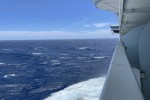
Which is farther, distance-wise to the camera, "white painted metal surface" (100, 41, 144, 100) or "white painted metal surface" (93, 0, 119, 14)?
"white painted metal surface" (93, 0, 119, 14)

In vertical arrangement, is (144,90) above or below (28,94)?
above

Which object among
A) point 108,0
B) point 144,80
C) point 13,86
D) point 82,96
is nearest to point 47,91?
point 13,86

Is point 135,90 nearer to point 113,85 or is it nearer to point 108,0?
point 113,85

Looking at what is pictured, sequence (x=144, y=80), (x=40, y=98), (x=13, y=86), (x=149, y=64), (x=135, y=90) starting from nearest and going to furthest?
(x=135, y=90)
(x=149, y=64)
(x=144, y=80)
(x=40, y=98)
(x=13, y=86)

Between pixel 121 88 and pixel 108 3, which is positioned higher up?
pixel 108 3

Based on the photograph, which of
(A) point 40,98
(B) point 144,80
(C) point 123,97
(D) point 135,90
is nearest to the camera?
(C) point 123,97

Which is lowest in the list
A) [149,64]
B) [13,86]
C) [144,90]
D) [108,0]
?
[13,86]

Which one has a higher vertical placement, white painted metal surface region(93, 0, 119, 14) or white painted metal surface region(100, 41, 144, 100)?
white painted metal surface region(93, 0, 119, 14)

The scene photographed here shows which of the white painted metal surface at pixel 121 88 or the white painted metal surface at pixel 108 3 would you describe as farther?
the white painted metal surface at pixel 108 3

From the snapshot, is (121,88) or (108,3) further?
(108,3)

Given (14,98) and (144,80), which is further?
(14,98)

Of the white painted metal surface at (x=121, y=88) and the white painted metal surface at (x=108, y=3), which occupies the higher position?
the white painted metal surface at (x=108, y=3)
